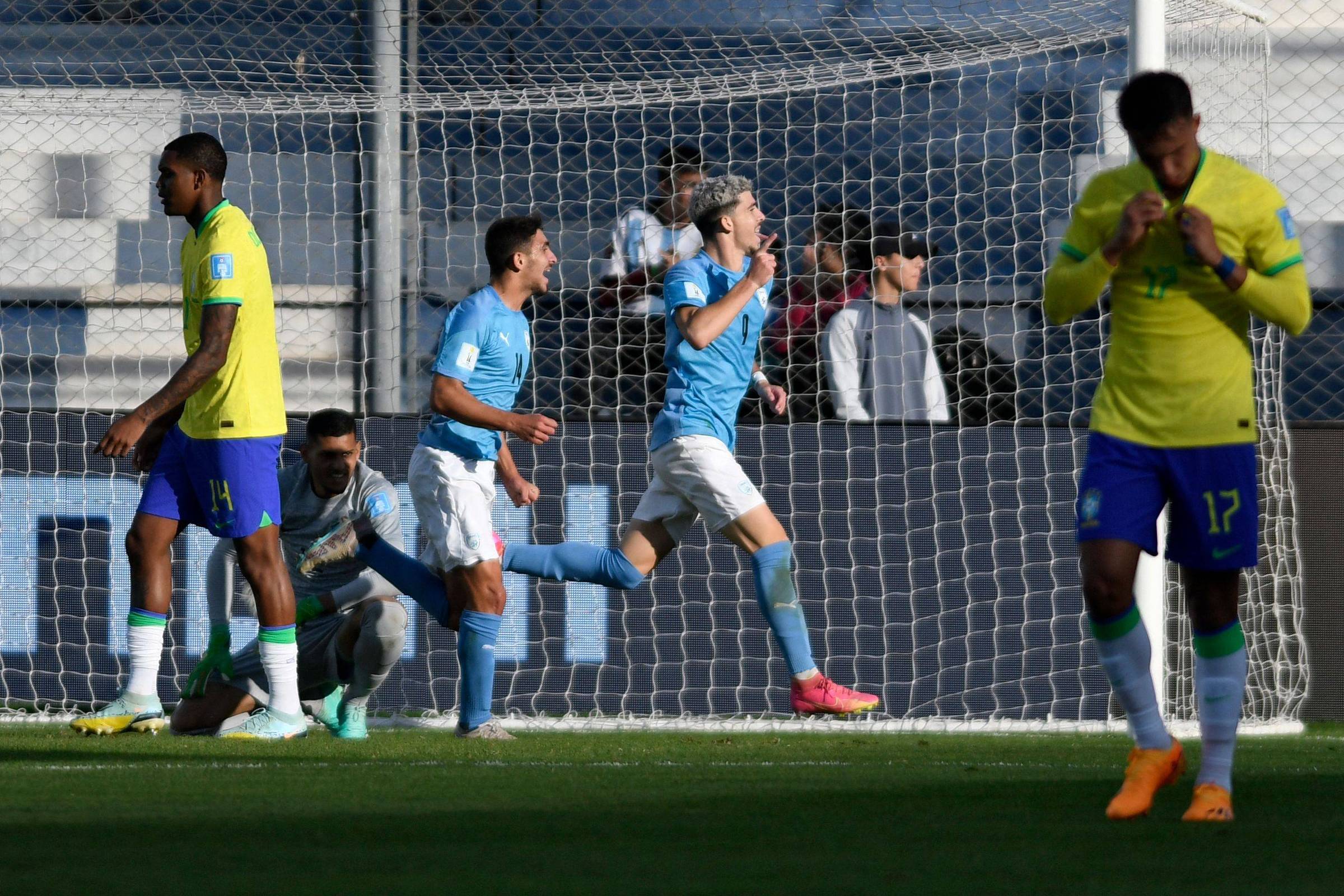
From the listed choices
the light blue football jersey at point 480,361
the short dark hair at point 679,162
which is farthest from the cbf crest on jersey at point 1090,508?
the short dark hair at point 679,162

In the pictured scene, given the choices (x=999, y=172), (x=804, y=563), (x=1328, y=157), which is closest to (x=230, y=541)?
(x=804, y=563)

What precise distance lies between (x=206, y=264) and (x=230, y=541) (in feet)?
4.49

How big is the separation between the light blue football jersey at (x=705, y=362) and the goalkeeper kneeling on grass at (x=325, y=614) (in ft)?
3.63

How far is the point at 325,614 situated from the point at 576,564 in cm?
92

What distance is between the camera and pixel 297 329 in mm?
8789

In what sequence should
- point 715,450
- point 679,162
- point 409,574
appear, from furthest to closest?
point 679,162
point 409,574
point 715,450

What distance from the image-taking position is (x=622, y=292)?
8.56 m

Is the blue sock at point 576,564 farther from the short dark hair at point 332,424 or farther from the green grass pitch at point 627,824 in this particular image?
the green grass pitch at point 627,824

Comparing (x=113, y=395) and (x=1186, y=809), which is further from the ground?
(x=113, y=395)

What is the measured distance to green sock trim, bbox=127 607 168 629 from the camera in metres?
5.87

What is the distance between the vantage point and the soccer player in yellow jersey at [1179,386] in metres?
3.84

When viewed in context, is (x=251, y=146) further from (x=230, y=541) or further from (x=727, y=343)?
(x=727, y=343)

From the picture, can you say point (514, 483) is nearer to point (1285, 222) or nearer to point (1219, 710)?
point (1219, 710)

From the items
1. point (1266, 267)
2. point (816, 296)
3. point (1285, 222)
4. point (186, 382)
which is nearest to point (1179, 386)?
point (1266, 267)
